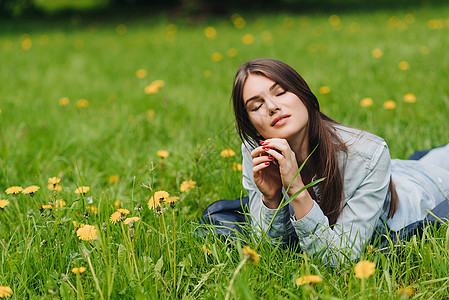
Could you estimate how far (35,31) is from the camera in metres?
10.5

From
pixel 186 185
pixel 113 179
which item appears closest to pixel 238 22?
pixel 113 179

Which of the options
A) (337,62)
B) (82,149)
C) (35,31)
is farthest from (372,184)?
(35,31)

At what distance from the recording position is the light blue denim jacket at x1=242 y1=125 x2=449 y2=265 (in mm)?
1623

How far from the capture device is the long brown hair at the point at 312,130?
1682 mm

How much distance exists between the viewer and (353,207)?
1740 millimetres

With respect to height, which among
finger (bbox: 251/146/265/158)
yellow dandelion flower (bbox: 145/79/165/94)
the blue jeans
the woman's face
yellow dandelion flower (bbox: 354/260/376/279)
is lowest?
the blue jeans

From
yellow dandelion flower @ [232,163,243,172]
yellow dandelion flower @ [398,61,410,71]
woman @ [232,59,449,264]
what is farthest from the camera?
yellow dandelion flower @ [398,61,410,71]

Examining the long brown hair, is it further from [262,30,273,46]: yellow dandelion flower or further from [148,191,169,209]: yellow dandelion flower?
[262,30,273,46]: yellow dandelion flower

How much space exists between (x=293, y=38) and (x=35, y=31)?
6.76m

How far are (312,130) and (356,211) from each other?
14.2 inches

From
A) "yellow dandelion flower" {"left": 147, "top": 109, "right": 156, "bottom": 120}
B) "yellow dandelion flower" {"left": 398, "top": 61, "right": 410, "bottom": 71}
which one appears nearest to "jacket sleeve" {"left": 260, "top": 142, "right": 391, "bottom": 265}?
"yellow dandelion flower" {"left": 147, "top": 109, "right": 156, "bottom": 120}

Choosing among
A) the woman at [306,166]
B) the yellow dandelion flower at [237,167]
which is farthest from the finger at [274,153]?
the yellow dandelion flower at [237,167]

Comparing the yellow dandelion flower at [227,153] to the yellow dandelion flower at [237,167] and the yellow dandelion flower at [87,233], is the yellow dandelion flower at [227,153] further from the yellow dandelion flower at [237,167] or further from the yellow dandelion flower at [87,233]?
the yellow dandelion flower at [87,233]

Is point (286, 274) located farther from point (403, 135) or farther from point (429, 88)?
point (429, 88)
